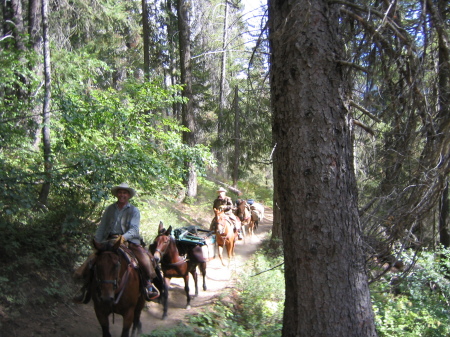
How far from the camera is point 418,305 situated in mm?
7297

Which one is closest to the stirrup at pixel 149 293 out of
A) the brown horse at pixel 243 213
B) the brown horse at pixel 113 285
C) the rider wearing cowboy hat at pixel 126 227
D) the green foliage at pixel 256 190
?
the rider wearing cowboy hat at pixel 126 227

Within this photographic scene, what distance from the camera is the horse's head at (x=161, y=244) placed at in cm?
799

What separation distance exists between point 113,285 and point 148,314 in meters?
3.29

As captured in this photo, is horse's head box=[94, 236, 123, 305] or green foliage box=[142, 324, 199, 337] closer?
horse's head box=[94, 236, 123, 305]

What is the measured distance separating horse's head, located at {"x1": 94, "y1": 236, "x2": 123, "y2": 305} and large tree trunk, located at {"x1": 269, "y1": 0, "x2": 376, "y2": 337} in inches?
112

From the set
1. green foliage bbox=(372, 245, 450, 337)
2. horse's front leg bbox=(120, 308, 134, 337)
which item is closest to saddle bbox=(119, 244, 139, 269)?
horse's front leg bbox=(120, 308, 134, 337)

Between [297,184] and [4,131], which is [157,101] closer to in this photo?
[4,131]

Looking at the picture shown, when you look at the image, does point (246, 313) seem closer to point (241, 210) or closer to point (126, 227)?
point (126, 227)

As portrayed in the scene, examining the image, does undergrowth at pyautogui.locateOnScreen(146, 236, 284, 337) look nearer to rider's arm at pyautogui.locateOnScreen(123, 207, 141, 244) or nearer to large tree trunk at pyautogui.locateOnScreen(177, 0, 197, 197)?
rider's arm at pyautogui.locateOnScreen(123, 207, 141, 244)

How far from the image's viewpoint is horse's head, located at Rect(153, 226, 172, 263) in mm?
7993

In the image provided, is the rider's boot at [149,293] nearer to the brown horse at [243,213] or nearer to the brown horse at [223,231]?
the brown horse at [223,231]

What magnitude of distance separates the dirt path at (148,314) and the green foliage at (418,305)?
3.99m

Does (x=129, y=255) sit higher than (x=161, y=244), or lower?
higher

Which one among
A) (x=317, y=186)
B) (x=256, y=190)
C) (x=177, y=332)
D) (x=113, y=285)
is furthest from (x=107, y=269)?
(x=256, y=190)
